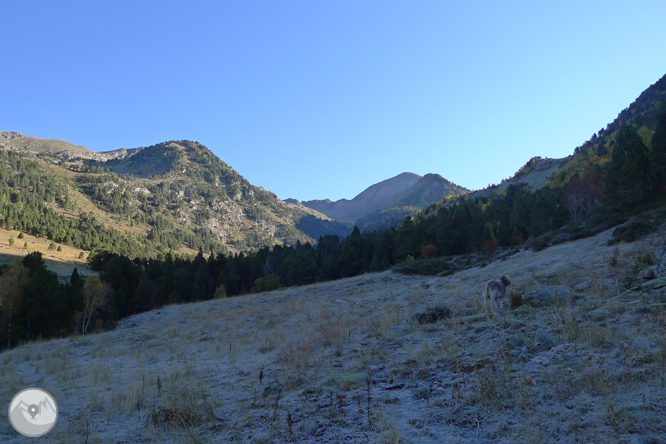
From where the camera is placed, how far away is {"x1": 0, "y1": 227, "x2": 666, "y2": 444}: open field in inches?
177

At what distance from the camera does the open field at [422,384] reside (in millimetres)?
4508

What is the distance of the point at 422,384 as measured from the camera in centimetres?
628

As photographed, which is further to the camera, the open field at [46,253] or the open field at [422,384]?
the open field at [46,253]

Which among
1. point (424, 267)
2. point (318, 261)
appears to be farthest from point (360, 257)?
point (424, 267)

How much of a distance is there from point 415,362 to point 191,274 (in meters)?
76.9

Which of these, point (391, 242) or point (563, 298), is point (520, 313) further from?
point (391, 242)

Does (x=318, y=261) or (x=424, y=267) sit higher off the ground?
(x=318, y=261)

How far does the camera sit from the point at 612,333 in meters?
6.82

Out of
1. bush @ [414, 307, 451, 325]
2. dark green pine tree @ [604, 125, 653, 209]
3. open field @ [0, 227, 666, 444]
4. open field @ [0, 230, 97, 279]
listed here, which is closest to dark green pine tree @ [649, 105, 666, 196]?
dark green pine tree @ [604, 125, 653, 209]

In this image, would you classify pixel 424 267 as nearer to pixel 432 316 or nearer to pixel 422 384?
pixel 432 316

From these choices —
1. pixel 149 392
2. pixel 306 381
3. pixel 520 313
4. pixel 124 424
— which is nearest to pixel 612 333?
pixel 520 313

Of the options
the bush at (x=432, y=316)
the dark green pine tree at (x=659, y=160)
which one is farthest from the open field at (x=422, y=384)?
the dark green pine tree at (x=659, y=160)

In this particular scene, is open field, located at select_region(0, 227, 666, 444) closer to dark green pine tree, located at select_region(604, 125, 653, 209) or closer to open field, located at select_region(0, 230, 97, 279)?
dark green pine tree, located at select_region(604, 125, 653, 209)

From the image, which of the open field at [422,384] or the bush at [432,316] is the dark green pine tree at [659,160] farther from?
the bush at [432,316]
